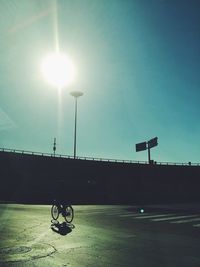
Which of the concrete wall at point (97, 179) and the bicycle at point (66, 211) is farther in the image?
the concrete wall at point (97, 179)

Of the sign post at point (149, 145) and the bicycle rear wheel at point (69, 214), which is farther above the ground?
the sign post at point (149, 145)

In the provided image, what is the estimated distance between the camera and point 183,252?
782 cm

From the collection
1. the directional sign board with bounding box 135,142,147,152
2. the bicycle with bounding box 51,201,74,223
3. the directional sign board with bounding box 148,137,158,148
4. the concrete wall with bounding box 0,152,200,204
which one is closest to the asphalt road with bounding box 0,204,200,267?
the bicycle with bounding box 51,201,74,223

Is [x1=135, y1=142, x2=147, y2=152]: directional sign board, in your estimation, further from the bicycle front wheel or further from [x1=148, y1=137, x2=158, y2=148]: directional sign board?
the bicycle front wheel

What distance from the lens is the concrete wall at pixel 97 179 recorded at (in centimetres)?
4848

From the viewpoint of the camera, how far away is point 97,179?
61.6 m

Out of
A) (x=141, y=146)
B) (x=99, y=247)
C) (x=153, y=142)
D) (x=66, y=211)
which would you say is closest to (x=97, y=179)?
(x=141, y=146)

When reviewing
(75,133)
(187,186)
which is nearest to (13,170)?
(75,133)

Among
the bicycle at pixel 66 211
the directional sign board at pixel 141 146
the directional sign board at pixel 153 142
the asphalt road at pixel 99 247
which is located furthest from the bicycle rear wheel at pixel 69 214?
the directional sign board at pixel 141 146

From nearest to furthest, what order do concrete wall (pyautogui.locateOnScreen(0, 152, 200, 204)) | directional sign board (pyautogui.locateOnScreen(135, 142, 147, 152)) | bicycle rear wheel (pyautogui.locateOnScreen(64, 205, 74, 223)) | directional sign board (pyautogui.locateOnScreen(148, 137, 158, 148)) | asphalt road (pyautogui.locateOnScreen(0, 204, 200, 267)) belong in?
asphalt road (pyautogui.locateOnScreen(0, 204, 200, 267)) → bicycle rear wheel (pyautogui.locateOnScreen(64, 205, 74, 223)) → directional sign board (pyautogui.locateOnScreen(148, 137, 158, 148)) → directional sign board (pyautogui.locateOnScreen(135, 142, 147, 152)) → concrete wall (pyautogui.locateOnScreen(0, 152, 200, 204))

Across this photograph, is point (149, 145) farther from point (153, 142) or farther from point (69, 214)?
point (69, 214)

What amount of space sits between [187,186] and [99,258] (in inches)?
2527

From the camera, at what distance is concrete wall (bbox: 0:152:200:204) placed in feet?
159

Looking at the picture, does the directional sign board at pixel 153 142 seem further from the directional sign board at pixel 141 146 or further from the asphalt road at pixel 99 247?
the asphalt road at pixel 99 247
